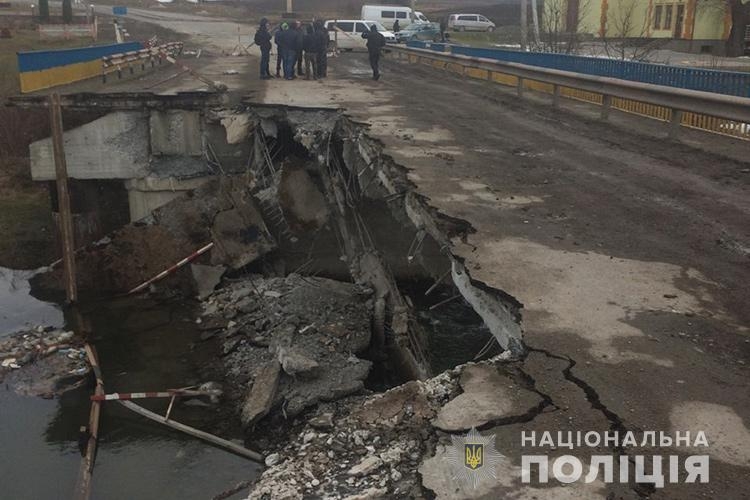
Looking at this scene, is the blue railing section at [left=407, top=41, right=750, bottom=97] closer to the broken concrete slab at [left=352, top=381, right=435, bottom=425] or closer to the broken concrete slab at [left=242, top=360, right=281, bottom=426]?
the broken concrete slab at [left=242, top=360, right=281, bottom=426]

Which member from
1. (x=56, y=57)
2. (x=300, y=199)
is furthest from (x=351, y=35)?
(x=300, y=199)

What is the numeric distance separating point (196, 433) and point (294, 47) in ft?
47.8

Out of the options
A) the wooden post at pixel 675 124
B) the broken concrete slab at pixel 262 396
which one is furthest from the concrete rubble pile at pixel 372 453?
the wooden post at pixel 675 124

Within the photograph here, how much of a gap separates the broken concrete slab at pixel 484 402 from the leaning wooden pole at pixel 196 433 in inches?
133

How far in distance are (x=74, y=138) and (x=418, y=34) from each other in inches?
1237

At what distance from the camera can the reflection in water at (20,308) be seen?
434 inches

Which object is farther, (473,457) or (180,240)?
(180,240)

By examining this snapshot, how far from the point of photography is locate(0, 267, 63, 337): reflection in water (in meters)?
11.0

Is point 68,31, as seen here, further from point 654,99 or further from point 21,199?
point 654,99

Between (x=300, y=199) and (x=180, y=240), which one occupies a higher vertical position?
(x=300, y=199)

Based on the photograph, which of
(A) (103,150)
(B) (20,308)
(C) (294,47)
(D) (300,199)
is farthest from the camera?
(C) (294,47)

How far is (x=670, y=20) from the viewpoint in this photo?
40.7 metres

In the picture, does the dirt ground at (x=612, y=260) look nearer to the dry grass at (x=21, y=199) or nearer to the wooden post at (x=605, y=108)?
the wooden post at (x=605, y=108)

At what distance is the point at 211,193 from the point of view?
1399cm
